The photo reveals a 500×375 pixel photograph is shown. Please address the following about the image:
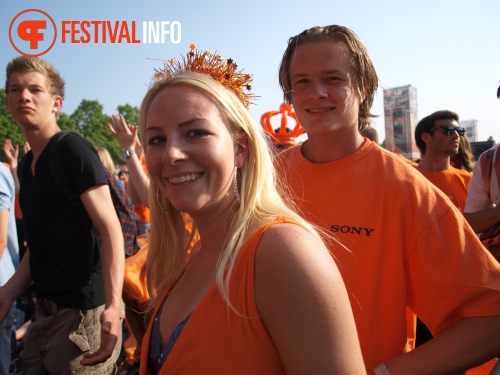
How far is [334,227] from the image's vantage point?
1.67 metres

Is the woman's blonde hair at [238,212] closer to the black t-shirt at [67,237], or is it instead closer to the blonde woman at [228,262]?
the blonde woman at [228,262]

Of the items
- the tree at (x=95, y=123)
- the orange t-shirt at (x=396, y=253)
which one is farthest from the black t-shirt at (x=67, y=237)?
the tree at (x=95, y=123)

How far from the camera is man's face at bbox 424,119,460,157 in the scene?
4004 millimetres

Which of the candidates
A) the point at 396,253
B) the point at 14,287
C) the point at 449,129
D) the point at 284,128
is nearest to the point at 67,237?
the point at 14,287

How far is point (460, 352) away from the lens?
137 centimetres

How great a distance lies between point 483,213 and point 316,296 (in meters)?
2.03

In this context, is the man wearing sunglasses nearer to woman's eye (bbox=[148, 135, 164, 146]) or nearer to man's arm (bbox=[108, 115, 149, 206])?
man's arm (bbox=[108, 115, 149, 206])

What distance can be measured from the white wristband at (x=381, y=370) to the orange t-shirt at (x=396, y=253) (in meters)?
0.10

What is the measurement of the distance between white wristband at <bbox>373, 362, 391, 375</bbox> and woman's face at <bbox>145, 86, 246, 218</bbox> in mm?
754

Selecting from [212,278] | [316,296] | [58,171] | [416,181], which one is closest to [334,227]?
[416,181]

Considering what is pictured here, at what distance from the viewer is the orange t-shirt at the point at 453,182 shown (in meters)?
3.77

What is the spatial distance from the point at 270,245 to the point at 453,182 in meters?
3.37

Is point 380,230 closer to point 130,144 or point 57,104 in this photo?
point 57,104

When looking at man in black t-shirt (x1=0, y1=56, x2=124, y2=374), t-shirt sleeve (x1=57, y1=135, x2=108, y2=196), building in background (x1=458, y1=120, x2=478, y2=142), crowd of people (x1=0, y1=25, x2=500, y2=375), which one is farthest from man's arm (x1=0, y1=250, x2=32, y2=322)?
building in background (x1=458, y1=120, x2=478, y2=142)
